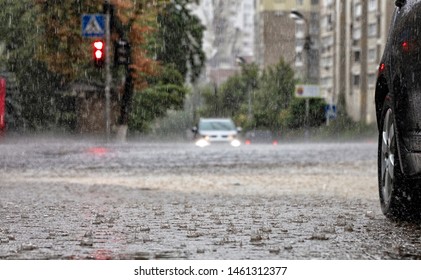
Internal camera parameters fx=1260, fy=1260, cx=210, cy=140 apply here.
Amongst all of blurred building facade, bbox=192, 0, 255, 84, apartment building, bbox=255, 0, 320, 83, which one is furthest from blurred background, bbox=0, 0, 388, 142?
blurred building facade, bbox=192, 0, 255, 84

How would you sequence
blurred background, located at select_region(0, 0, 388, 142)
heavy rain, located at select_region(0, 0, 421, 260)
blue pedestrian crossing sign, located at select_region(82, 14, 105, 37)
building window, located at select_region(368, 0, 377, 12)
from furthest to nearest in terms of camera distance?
building window, located at select_region(368, 0, 377, 12), blurred background, located at select_region(0, 0, 388, 142), blue pedestrian crossing sign, located at select_region(82, 14, 105, 37), heavy rain, located at select_region(0, 0, 421, 260)

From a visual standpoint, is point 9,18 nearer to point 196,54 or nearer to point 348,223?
point 196,54

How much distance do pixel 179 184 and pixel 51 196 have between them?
3611 millimetres

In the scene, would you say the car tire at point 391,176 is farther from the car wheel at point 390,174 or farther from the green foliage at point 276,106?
the green foliage at point 276,106

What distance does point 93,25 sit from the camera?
32.5 m

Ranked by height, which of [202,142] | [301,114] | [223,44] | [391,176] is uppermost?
[391,176]

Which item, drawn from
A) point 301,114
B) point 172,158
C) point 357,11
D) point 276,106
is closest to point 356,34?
point 357,11

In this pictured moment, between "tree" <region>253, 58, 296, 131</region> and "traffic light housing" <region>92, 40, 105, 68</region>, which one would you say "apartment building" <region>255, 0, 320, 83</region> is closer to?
"tree" <region>253, 58, 296, 131</region>

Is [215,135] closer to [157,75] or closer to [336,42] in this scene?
[157,75]

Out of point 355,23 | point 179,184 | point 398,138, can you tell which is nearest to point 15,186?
point 179,184

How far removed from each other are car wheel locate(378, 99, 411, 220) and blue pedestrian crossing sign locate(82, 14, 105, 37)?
946 inches

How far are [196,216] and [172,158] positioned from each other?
17.3 m

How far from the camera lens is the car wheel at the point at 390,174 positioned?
7.95 meters

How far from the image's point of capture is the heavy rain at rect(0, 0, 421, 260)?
748 centimetres
